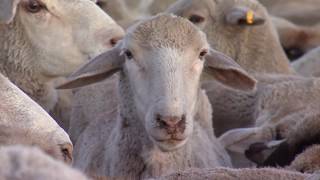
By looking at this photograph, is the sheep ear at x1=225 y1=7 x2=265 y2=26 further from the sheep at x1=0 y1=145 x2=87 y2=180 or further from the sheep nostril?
the sheep at x1=0 y1=145 x2=87 y2=180

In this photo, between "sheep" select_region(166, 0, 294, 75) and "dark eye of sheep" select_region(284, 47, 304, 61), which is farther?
"dark eye of sheep" select_region(284, 47, 304, 61)

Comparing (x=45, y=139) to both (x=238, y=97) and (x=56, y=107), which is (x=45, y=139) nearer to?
(x=56, y=107)

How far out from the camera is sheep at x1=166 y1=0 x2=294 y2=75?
7.92 metres

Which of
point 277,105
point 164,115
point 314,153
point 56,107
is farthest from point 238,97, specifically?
point 314,153

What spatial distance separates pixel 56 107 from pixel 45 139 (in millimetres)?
3034

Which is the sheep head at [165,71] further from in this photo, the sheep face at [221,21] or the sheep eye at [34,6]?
the sheep face at [221,21]

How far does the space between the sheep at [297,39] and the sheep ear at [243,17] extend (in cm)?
263

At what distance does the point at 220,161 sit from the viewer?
211 inches

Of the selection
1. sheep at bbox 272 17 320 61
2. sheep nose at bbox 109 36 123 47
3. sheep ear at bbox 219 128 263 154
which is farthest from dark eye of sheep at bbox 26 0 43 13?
sheep at bbox 272 17 320 61

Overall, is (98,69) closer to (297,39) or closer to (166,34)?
(166,34)

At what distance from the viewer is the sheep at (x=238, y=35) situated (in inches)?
312

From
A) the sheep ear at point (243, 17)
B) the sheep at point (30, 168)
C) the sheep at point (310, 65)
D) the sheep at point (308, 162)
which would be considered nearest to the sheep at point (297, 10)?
the sheep at point (310, 65)

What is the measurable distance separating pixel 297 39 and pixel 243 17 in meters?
2.90

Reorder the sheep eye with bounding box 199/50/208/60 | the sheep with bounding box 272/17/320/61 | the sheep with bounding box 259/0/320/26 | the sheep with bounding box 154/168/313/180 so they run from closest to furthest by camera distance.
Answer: the sheep with bounding box 154/168/313/180 < the sheep eye with bounding box 199/50/208/60 < the sheep with bounding box 272/17/320/61 < the sheep with bounding box 259/0/320/26
